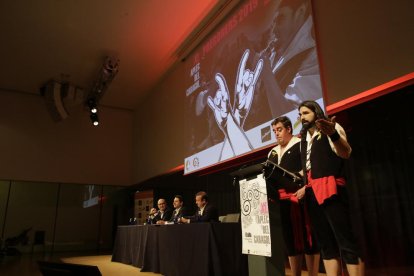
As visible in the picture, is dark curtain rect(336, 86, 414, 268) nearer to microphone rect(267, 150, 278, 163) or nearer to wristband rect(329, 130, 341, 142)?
microphone rect(267, 150, 278, 163)

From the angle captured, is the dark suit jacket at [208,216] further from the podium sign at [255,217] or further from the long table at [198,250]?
the podium sign at [255,217]

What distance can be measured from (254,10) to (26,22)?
3.98 metres

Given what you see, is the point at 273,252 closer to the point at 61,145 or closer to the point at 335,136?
the point at 335,136

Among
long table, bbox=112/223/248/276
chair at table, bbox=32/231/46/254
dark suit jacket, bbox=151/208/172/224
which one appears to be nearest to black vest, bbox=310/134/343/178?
long table, bbox=112/223/248/276

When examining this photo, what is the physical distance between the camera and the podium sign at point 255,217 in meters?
1.62

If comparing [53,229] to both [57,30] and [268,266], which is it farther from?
[268,266]

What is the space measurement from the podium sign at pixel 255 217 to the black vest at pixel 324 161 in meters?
0.26

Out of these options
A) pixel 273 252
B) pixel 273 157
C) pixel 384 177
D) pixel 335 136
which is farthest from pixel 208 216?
pixel 335 136

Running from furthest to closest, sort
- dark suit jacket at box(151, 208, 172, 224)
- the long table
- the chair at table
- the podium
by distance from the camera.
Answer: the chair at table → dark suit jacket at box(151, 208, 172, 224) → the long table → the podium

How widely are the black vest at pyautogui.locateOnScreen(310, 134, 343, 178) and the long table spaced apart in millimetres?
1405

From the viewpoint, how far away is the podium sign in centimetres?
162

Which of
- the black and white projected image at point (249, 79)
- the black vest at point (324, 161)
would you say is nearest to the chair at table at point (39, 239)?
the black and white projected image at point (249, 79)

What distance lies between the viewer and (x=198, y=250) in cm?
285

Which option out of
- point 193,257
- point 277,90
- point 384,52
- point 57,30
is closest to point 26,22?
point 57,30
